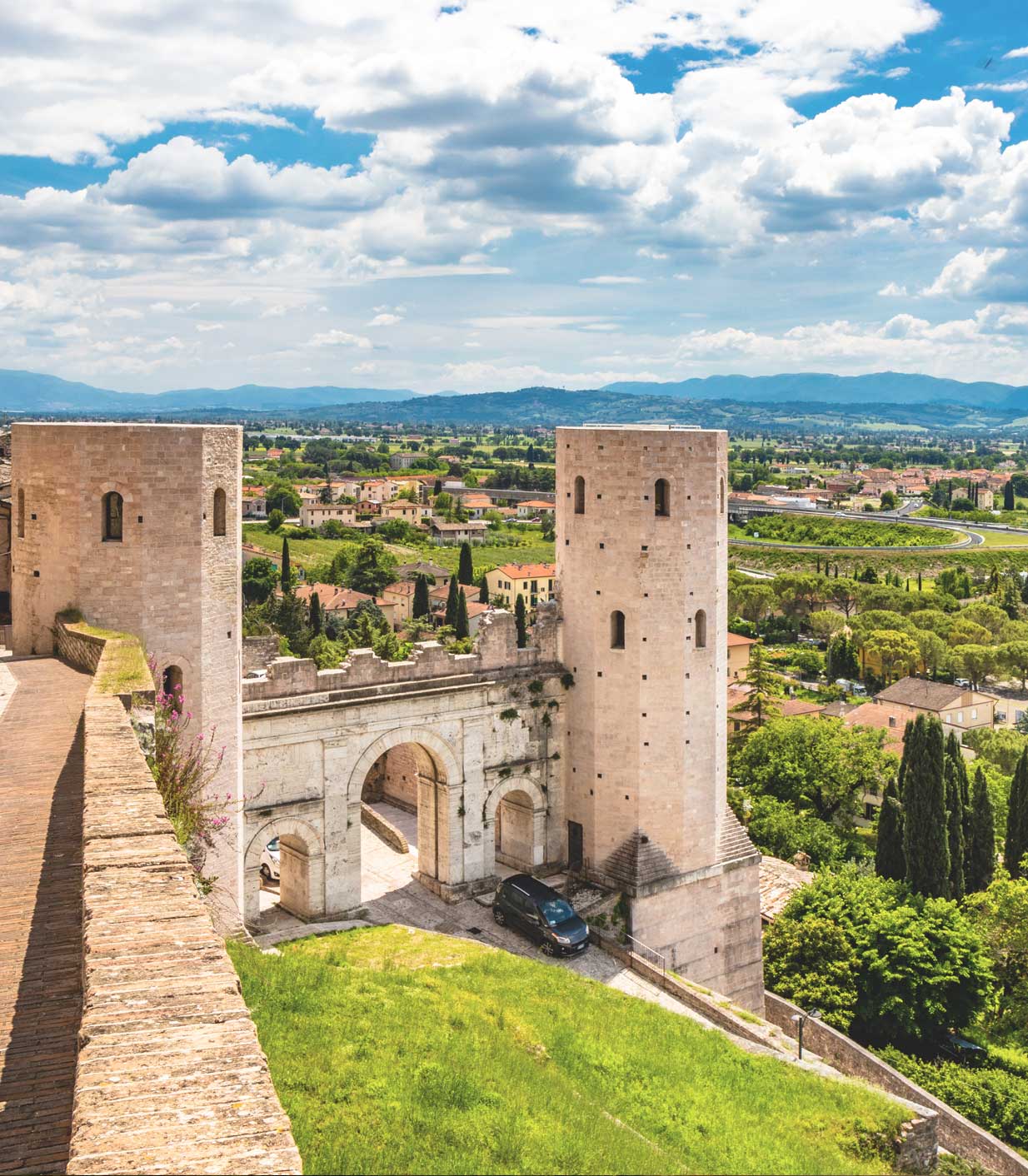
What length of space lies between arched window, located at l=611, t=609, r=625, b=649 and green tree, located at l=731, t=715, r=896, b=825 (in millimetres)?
24807

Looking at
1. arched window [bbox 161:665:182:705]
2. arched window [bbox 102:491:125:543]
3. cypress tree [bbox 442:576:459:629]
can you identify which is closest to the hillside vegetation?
cypress tree [bbox 442:576:459:629]

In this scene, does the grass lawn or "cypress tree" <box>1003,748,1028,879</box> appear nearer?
the grass lawn

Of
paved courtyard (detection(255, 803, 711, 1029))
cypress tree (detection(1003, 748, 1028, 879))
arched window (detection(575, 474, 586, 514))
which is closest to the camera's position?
paved courtyard (detection(255, 803, 711, 1029))

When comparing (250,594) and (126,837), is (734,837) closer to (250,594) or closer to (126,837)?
(126,837)

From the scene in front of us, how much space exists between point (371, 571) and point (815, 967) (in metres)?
79.7

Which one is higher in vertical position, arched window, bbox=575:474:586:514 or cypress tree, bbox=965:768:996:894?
arched window, bbox=575:474:586:514

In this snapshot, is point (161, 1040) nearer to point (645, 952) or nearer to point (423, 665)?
point (423, 665)

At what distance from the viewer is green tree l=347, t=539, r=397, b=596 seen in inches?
4141

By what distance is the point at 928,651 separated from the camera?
88812 millimetres

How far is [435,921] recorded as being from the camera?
25.7 meters

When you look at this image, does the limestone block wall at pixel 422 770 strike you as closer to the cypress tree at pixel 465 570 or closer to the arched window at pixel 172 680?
the arched window at pixel 172 680

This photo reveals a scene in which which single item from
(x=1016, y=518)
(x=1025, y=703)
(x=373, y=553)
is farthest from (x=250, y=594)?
(x=1016, y=518)

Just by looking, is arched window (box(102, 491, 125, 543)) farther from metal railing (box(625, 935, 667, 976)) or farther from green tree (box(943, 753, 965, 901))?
green tree (box(943, 753, 965, 901))

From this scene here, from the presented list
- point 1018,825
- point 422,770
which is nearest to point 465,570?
point 1018,825
